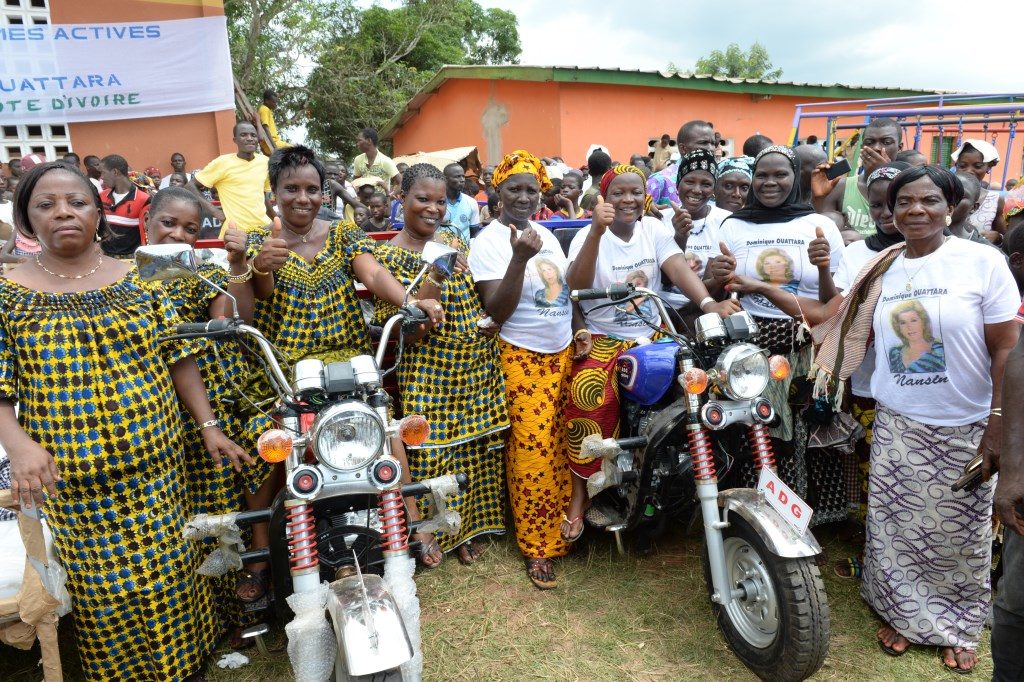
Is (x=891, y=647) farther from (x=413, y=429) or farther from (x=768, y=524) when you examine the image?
(x=413, y=429)

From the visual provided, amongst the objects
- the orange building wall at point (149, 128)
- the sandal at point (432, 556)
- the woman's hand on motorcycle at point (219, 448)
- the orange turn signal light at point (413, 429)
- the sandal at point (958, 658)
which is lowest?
the sandal at point (958, 658)

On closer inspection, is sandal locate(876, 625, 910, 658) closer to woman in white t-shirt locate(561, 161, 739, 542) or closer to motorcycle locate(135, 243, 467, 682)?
woman in white t-shirt locate(561, 161, 739, 542)

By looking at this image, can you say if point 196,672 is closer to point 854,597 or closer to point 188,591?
point 188,591

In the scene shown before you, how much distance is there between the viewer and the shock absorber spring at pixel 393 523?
7.45 ft

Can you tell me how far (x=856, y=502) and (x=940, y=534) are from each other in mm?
1040

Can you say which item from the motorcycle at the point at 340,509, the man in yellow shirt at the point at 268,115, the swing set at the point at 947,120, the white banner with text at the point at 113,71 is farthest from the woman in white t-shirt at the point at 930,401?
the white banner with text at the point at 113,71

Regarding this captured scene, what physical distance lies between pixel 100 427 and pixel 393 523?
3.68 feet

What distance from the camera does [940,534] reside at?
9.46 feet

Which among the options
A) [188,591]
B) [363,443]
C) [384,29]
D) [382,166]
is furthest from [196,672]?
[384,29]

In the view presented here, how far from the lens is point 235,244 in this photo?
2660 mm

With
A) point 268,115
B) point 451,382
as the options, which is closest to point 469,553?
point 451,382

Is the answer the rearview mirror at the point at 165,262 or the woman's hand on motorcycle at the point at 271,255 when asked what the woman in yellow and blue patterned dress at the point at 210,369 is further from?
the rearview mirror at the point at 165,262

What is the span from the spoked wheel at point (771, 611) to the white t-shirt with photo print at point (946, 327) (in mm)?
841

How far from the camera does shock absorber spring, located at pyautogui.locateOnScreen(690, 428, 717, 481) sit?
2797mm
